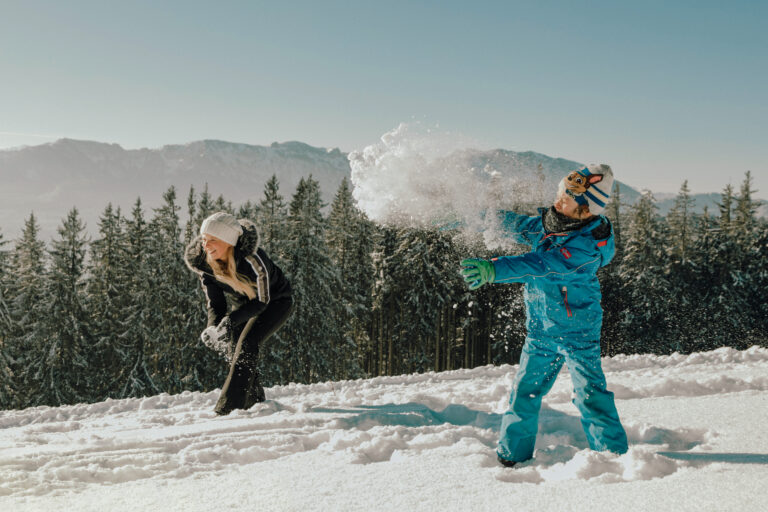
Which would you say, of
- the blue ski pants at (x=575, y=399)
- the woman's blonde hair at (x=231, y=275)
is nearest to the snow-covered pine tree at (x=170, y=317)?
the woman's blonde hair at (x=231, y=275)

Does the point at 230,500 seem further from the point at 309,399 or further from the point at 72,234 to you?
the point at 72,234

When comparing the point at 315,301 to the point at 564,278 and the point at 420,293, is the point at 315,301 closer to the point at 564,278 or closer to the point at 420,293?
the point at 420,293

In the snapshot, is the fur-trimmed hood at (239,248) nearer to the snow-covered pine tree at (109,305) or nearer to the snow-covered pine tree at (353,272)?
the snow-covered pine tree at (109,305)

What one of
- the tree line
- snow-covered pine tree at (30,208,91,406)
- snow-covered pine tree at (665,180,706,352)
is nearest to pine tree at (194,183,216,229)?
the tree line

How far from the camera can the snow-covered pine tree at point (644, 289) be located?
3609cm

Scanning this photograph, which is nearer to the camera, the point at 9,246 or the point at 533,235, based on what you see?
the point at 533,235

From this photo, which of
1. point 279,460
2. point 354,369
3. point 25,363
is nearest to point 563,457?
point 279,460

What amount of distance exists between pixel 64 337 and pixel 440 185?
1158 inches

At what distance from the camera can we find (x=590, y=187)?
3760 mm

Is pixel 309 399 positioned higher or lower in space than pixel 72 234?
lower

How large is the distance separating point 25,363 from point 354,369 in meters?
17.4

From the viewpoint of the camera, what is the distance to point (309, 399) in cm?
679

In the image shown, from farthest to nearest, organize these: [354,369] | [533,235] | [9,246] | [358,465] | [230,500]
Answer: [354,369] < [9,246] < [533,235] < [358,465] < [230,500]

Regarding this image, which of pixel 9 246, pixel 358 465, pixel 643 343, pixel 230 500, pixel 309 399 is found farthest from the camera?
pixel 643 343
